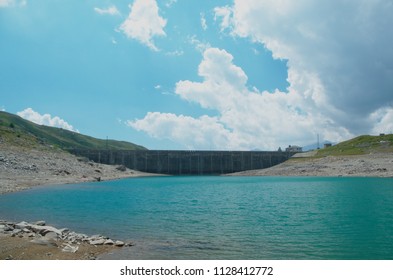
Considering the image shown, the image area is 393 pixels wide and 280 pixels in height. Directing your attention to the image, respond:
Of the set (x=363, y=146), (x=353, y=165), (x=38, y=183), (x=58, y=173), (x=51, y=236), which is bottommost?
(x=51, y=236)

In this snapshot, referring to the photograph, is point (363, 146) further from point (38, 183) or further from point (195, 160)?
point (38, 183)

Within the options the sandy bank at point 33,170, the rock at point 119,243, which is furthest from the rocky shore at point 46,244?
the sandy bank at point 33,170

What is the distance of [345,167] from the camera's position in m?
118

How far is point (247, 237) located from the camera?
74.9ft

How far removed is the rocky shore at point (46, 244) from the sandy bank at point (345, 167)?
94989mm

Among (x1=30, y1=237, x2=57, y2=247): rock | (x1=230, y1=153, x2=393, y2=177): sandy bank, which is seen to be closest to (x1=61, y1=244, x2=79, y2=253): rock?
(x1=30, y1=237, x2=57, y2=247): rock

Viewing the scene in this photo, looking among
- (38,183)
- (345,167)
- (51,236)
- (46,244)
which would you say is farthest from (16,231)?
(345,167)

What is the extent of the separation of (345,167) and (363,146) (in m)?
54.0

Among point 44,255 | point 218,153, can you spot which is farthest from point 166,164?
point 44,255

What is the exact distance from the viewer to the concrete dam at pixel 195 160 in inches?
6437

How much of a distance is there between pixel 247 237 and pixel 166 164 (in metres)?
146

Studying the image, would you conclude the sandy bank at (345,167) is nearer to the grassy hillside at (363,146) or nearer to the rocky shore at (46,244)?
the grassy hillside at (363,146)

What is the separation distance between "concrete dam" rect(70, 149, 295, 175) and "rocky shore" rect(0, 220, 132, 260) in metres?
140
